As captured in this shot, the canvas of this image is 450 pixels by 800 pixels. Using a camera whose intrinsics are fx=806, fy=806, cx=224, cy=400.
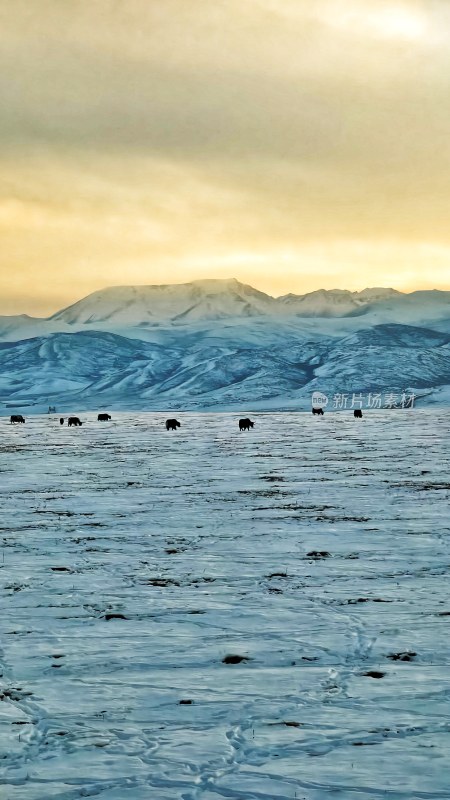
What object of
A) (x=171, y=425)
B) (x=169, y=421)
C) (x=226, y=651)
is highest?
(x=169, y=421)

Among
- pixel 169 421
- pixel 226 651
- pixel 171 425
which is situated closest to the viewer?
pixel 226 651

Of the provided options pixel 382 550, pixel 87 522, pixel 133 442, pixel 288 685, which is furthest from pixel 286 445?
pixel 288 685

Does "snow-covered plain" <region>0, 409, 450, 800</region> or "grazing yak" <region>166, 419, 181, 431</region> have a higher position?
"grazing yak" <region>166, 419, 181, 431</region>

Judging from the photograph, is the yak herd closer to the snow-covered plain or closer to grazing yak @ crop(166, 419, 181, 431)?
grazing yak @ crop(166, 419, 181, 431)

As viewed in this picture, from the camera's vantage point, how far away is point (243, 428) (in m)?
61.8

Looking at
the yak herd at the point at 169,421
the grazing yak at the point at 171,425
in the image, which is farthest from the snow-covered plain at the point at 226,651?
the grazing yak at the point at 171,425

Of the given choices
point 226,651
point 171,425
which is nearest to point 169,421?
point 171,425

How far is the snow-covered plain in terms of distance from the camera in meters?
5.82

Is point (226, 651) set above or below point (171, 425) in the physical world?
below

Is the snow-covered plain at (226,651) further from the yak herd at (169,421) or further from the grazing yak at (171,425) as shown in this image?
the grazing yak at (171,425)

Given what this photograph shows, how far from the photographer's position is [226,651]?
8453 mm

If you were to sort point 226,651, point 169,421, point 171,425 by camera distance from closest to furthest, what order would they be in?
1. point 226,651
2. point 171,425
3. point 169,421

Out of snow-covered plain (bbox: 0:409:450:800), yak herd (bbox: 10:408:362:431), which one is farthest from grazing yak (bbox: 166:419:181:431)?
snow-covered plain (bbox: 0:409:450:800)

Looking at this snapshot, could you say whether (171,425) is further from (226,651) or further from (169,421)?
(226,651)
